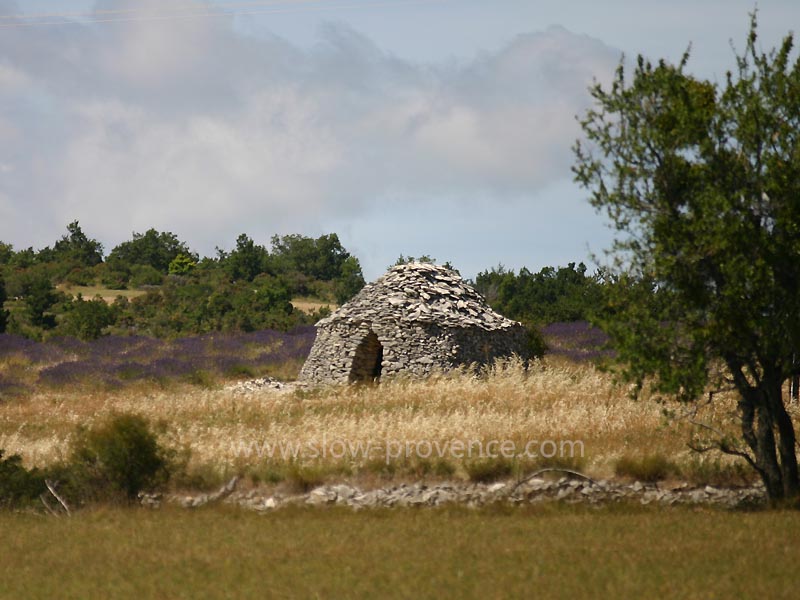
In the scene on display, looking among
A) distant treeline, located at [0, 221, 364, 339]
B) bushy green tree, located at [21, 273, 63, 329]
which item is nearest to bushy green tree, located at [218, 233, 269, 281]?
distant treeline, located at [0, 221, 364, 339]

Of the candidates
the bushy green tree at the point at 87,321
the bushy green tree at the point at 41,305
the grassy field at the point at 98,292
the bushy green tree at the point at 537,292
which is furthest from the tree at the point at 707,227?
the grassy field at the point at 98,292

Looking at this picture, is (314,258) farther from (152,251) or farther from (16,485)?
(16,485)

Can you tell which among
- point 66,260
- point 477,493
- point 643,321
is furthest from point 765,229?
point 66,260

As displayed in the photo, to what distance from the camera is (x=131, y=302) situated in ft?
212

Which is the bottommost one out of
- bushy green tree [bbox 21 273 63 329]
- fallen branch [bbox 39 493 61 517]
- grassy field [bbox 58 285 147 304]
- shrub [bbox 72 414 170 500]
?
fallen branch [bbox 39 493 61 517]

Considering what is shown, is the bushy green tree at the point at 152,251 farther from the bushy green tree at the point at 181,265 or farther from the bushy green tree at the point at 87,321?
the bushy green tree at the point at 87,321

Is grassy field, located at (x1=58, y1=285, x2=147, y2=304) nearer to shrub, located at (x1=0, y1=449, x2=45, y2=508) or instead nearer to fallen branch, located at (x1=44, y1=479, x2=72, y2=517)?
shrub, located at (x1=0, y1=449, x2=45, y2=508)

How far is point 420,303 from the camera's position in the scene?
29.4 m

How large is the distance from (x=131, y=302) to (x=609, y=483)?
53.4 m

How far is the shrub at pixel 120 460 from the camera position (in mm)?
15422

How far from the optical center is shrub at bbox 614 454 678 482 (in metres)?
15.6

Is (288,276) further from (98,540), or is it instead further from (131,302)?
(98,540)

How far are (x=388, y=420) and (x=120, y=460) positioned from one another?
6.72 meters

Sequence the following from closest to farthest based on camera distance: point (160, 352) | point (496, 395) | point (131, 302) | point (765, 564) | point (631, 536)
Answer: point (765, 564) < point (631, 536) < point (496, 395) < point (160, 352) < point (131, 302)
